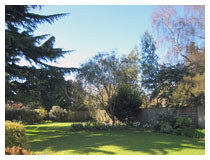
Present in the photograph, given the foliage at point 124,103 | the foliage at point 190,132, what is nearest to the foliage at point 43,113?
the foliage at point 124,103

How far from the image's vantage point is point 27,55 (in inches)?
495

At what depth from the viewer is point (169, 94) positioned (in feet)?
47.1

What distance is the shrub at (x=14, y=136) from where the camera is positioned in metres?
5.48

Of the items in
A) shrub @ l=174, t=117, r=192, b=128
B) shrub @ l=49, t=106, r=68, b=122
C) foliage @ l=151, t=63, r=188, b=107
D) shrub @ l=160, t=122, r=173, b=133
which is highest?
foliage @ l=151, t=63, r=188, b=107

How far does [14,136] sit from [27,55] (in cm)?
798

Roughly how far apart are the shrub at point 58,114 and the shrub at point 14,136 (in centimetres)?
2212

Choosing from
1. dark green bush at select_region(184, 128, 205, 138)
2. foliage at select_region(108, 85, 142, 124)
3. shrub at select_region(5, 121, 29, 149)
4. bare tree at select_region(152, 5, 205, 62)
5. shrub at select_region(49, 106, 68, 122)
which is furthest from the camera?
shrub at select_region(49, 106, 68, 122)

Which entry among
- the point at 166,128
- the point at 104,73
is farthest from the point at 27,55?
the point at 166,128

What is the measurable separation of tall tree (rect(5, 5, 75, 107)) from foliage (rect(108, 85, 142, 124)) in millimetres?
4774

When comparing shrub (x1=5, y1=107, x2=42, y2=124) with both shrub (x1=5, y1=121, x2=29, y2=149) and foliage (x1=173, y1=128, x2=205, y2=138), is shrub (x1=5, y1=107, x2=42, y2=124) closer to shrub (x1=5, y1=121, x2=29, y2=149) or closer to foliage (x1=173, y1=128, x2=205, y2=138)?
foliage (x1=173, y1=128, x2=205, y2=138)

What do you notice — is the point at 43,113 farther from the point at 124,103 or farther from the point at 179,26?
the point at 179,26

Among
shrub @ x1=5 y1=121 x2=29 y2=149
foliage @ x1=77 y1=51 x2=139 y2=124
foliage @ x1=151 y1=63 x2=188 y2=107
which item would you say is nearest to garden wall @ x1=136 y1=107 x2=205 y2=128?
foliage @ x1=151 y1=63 x2=188 y2=107

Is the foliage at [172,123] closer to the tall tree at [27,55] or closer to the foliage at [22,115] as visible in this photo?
the tall tree at [27,55]

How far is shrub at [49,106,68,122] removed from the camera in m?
27.6
